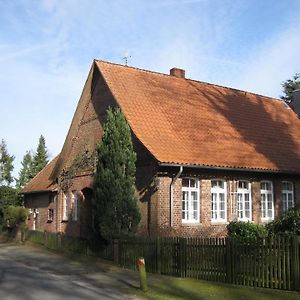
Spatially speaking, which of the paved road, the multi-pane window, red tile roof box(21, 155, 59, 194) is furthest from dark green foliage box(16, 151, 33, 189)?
the paved road

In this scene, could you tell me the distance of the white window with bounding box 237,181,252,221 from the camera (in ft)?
72.6

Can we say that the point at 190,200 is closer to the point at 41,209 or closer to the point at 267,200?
the point at 267,200

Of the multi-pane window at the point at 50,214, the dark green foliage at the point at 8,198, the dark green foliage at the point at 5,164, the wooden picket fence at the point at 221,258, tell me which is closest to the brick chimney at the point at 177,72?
the multi-pane window at the point at 50,214

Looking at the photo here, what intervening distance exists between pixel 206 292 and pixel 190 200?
7.97m

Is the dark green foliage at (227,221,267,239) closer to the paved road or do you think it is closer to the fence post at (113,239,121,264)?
the fence post at (113,239,121,264)

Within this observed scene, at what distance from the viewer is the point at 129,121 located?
20953 millimetres

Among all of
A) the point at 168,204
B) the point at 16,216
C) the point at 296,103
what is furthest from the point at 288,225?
the point at 16,216

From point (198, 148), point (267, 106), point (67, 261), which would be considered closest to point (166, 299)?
point (67, 261)

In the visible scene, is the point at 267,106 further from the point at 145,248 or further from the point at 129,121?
the point at 145,248

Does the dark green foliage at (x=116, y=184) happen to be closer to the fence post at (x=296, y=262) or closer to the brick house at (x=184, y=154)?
the brick house at (x=184, y=154)

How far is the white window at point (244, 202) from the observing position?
72.6 ft

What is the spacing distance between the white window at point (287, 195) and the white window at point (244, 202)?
2.40 meters

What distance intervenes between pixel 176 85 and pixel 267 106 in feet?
21.9

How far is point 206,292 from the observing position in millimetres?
12742
